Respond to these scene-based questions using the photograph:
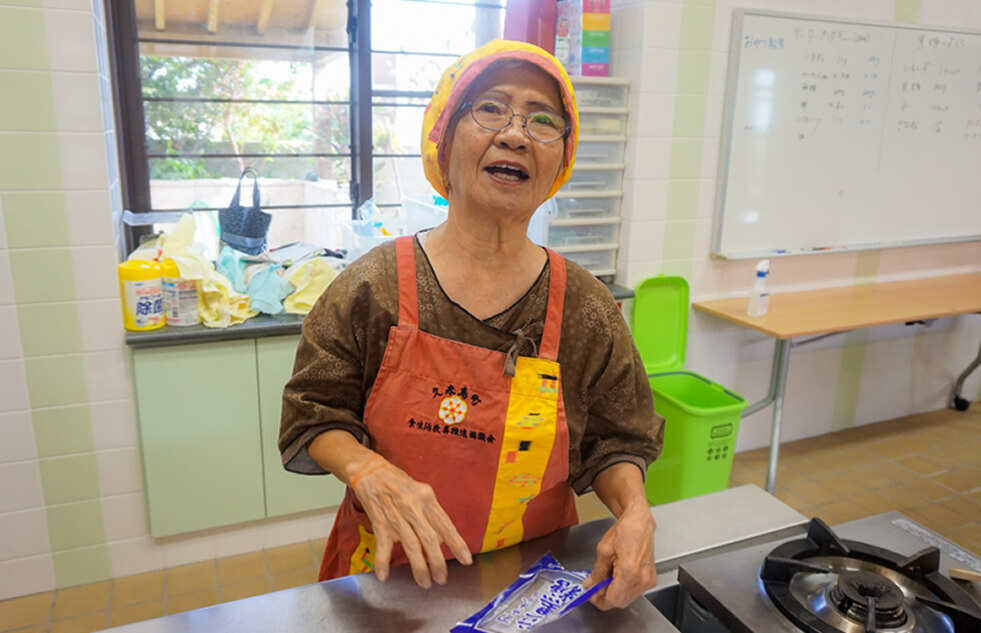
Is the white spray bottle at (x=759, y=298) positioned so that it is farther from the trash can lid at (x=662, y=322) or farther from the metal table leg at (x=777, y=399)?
the trash can lid at (x=662, y=322)

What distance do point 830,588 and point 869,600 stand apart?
0.07m

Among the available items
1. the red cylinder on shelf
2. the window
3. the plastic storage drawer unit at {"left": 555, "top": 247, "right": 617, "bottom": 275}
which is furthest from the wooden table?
the window

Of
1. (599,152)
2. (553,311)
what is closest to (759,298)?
(599,152)

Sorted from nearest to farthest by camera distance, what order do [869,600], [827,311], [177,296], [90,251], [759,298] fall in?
[869,600] → [90,251] → [177,296] → [759,298] → [827,311]

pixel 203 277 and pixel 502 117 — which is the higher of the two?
pixel 502 117

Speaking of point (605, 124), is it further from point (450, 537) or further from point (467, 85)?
point (450, 537)

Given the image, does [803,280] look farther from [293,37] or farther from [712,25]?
[293,37]

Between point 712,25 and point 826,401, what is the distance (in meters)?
1.90

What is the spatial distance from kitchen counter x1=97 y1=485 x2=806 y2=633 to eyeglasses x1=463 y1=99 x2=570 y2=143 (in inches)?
24.5

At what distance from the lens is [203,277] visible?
2.23 metres

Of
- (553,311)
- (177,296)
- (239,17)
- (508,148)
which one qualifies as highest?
(239,17)

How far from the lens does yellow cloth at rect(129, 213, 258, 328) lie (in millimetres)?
2234

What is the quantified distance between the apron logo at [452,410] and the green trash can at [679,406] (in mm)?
1454

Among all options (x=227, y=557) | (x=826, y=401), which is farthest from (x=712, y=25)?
(x=227, y=557)
